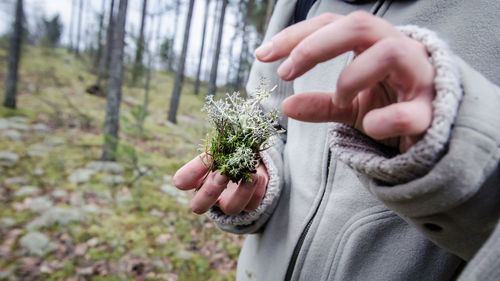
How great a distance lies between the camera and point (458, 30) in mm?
943

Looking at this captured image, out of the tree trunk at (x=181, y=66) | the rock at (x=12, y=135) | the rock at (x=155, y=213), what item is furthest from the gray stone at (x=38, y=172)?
the tree trunk at (x=181, y=66)

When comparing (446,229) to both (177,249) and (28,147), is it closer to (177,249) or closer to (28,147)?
(177,249)

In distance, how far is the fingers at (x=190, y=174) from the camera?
1.06 meters

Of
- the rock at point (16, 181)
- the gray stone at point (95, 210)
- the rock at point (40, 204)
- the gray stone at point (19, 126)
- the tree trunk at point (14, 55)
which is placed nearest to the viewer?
the rock at point (40, 204)

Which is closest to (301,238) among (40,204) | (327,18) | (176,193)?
(327,18)

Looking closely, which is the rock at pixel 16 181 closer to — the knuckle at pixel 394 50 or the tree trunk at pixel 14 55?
the tree trunk at pixel 14 55

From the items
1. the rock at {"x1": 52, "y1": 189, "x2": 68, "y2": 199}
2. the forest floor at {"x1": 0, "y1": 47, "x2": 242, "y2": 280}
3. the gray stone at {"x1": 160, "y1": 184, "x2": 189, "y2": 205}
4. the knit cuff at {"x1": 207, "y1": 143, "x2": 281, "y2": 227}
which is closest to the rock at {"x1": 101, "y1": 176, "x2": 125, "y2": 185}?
the forest floor at {"x1": 0, "y1": 47, "x2": 242, "y2": 280}

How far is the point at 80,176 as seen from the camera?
18.1 feet

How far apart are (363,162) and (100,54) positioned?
21.0 m

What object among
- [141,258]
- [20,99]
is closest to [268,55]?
[141,258]

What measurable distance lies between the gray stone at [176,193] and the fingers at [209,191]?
4.33 metres

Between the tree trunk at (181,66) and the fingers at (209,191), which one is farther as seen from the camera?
the tree trunk at (181,66)

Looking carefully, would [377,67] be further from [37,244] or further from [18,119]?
[18,119]

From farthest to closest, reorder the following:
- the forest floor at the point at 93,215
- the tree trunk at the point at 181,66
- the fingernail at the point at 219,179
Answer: the tree trunk at the point at 181,66
the forest floor at the point at 93,215
the fingernail at the point at 219,179
